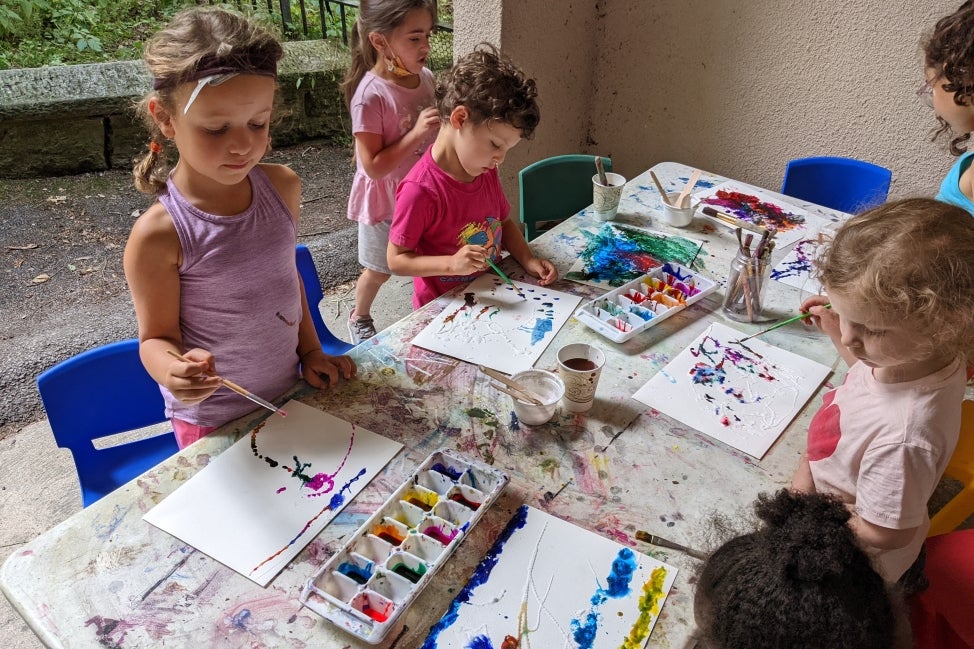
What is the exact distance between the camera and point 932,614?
115 cm

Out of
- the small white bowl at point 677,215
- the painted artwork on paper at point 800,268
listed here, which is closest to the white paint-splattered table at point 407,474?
the painted artwork on paper at point 800,268

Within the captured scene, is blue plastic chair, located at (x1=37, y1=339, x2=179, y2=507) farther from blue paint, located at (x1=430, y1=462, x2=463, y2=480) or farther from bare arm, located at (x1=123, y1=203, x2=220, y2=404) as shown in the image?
blue paint, located at (x1=430, y1=462, x2=463, y2=480)

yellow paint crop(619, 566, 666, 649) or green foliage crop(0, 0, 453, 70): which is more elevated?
green foliage crop(0, 0, 453, 70)

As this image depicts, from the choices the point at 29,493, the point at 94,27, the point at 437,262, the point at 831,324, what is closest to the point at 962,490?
the point at 831,324

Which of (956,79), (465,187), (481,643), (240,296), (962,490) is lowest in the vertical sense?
(962,490)

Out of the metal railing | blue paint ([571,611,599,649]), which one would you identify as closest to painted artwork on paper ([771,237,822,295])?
blue paint ([571,611,599,649])

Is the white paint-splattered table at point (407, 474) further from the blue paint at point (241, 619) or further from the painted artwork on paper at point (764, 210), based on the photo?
the painted artwork on paper at point (764, 210)

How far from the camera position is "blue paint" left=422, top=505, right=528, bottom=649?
0.81 m

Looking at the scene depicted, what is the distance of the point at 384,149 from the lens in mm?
1987

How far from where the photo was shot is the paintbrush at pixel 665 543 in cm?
92

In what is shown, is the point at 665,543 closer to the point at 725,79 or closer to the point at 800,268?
the point at 800,268

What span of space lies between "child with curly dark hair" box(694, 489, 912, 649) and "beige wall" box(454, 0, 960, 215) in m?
2.20

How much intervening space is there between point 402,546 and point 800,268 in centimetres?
132

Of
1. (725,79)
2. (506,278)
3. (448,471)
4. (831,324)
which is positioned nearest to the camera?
(448,471)
